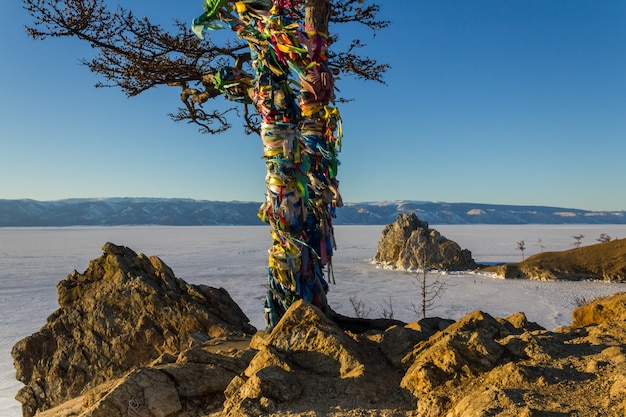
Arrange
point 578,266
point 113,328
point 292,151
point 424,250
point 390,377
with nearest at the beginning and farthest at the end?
1. point 390,377
2. point 292,151
3. point 113,328
4. point 578,266
5. point 424,250

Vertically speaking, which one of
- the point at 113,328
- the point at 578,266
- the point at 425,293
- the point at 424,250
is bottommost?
the point at 578,266

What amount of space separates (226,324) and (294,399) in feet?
11.0

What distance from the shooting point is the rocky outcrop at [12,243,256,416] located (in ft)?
16.0

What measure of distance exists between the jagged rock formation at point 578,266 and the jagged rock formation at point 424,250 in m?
1.75

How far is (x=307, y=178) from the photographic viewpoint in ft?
12.2

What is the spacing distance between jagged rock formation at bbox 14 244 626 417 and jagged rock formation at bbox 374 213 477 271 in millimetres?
17601

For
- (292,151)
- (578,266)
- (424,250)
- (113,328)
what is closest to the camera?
(292,151)

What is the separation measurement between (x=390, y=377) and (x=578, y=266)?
1901 cm

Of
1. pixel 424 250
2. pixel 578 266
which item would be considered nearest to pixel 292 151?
pixel 424 250

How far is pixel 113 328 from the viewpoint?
5.16m

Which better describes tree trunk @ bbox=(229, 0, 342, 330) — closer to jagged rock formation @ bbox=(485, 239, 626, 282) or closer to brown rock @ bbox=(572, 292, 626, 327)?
brown rock @ bbox=(572, 292, 626, 327)

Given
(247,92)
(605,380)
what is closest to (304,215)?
(247,92)

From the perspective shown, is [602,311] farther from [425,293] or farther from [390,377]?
[425,293]

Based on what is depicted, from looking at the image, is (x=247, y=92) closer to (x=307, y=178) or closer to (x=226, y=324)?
(x=307, y=178)
